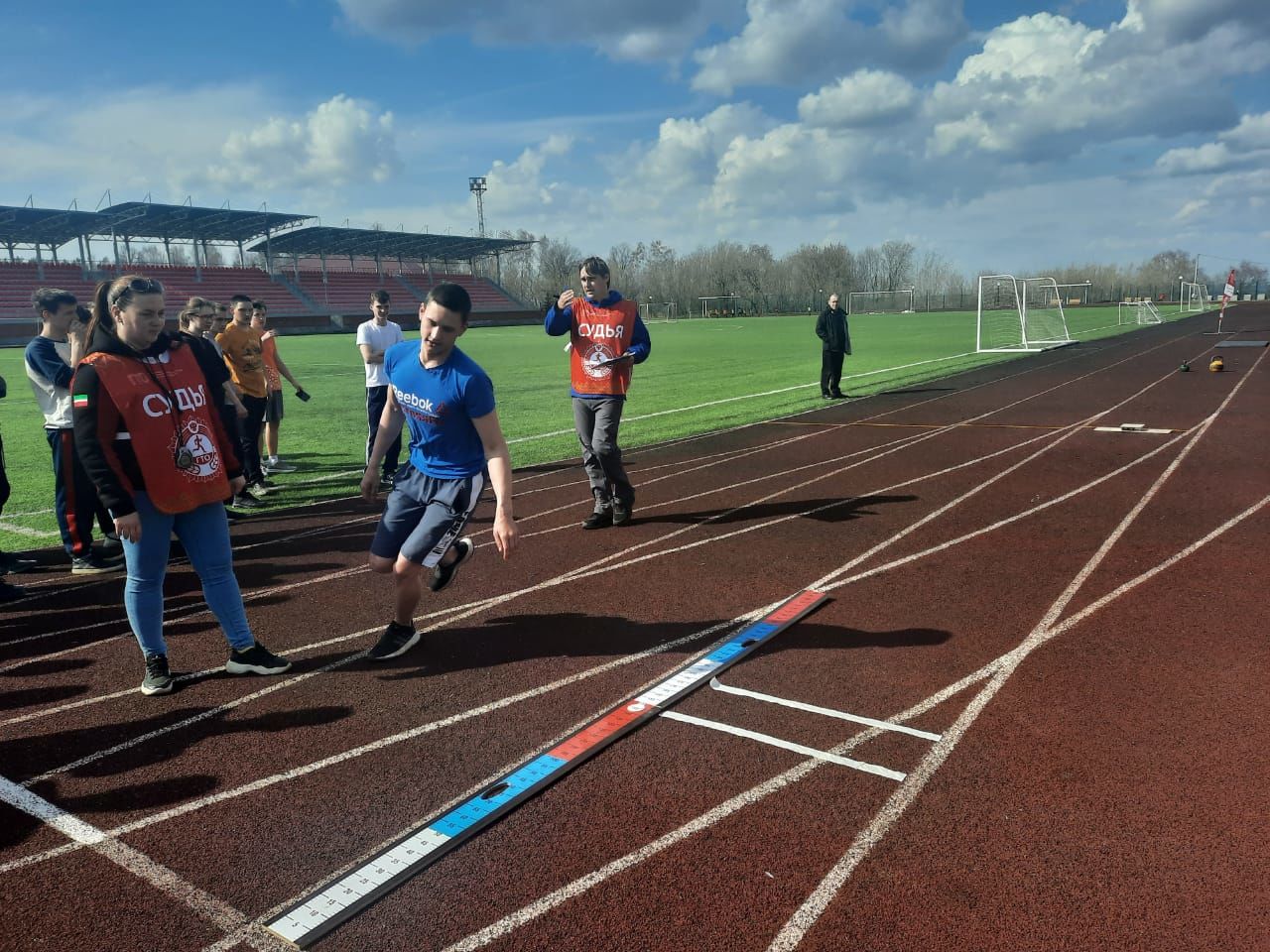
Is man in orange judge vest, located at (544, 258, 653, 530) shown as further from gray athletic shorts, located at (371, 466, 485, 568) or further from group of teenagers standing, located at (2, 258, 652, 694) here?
gray athletic shorts, located at (371, 466, 485, 568)

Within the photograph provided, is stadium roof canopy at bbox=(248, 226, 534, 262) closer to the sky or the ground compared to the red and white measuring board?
closer to the sky

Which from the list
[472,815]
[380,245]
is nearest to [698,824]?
[472,815]

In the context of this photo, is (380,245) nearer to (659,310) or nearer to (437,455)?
(659,310)

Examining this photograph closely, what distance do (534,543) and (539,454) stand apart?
14.2ft

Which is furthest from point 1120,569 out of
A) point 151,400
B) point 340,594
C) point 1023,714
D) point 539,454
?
point 539,454

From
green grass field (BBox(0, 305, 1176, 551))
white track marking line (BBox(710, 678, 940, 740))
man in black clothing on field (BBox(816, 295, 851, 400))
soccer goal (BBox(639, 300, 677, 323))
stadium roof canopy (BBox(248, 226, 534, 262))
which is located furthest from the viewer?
soccer goal (BBox(639, 300, 677, 323))

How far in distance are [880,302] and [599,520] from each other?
86.8 meters

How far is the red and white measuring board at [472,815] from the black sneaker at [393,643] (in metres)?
1.42

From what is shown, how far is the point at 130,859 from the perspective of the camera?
2.99 metres

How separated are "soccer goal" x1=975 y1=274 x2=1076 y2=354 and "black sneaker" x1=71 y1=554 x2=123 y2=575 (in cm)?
2620

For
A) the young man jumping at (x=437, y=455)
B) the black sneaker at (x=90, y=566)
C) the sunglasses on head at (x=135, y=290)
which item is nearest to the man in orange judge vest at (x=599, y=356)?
the young man jumping at (x=437, y=455)

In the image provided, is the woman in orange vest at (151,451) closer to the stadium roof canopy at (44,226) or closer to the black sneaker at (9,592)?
the black sneaker at (9,592)

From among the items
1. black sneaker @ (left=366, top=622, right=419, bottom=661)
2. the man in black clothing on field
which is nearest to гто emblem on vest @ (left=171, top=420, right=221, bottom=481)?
black sneaker @ (left=366, top=622, right=419, bottom=661)

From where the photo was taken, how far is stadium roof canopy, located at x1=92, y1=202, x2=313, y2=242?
55906mm
